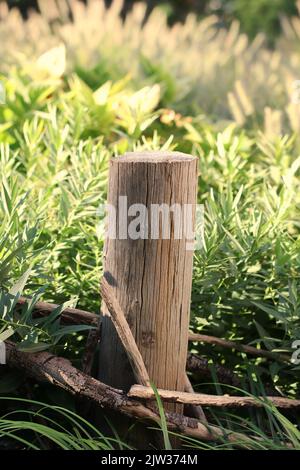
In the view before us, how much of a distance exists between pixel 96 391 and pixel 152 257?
1.44ft

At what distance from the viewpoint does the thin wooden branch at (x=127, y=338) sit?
2430mm

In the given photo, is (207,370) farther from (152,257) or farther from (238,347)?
(152,257)

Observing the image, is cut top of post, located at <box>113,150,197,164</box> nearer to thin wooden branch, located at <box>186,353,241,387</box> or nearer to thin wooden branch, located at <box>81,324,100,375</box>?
thin wooden branch, located at <box>81,324,100,375</box>

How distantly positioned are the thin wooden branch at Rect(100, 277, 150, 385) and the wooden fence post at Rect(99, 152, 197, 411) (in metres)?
0.04

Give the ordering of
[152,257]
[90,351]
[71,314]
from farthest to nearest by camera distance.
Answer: [71,314], [90,351], [152,257]

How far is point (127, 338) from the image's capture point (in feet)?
7.97

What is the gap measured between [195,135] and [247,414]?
1.83 metres

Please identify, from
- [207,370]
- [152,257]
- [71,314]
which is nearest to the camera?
[152,257]

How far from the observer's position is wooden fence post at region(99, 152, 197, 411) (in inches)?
94.0

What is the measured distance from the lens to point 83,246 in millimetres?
3084

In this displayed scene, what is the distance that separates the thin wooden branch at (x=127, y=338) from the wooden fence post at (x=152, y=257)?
39 millimetres

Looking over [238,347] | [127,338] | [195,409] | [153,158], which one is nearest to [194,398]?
[195,409]

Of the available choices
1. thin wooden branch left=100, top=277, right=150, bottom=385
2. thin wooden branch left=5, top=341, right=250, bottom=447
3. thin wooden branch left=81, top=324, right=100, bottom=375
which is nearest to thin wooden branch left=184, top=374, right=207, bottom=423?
thin wooden branch left=5, top=341, right=250, bottom=447
